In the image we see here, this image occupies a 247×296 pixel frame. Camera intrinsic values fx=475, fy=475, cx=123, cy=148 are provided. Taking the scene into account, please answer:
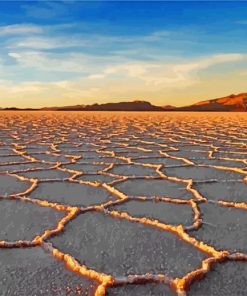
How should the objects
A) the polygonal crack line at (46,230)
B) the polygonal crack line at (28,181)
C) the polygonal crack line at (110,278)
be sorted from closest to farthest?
1. the polygonal crack line at (110,278)
2. the polygonal crack line at (46,230)
3. the polygonal crack line at (28,181)

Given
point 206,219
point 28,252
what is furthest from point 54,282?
point 206,219

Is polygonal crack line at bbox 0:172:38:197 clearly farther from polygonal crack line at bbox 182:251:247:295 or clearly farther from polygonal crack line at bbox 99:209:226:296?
polygonal crack line at bbox 182:251:247:295

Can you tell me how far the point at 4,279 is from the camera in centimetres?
123

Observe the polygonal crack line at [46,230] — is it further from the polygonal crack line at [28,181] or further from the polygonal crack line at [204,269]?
the polygonal crack line at [204,269]

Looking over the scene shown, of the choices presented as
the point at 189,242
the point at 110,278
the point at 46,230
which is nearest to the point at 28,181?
the point at 46,230

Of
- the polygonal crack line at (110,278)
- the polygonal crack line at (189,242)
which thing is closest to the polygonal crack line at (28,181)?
the polygonal crack line at (189,242)

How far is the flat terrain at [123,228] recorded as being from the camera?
122 centimetres

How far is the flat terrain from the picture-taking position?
1.22m

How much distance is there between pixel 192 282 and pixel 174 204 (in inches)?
30.5

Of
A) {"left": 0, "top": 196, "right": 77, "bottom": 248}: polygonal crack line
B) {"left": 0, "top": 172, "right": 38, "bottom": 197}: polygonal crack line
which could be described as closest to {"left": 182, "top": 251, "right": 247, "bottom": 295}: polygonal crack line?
{"left": 0, "top": 196, "right": 77, "bottom": 248}: polygonal crack line

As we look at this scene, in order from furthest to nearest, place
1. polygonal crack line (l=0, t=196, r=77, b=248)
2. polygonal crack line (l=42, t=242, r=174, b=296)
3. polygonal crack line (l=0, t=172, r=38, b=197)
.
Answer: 1. polygonal crack line (l=0, t=172, r=38, b=197)
2. polygonal crack line (l=0, t=196, r=77, b=248)
3. polygonal crack line (l=42, t=242, r=174, b=296)

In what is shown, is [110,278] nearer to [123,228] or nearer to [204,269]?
[204,269]

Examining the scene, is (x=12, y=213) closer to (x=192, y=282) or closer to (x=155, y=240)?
(x=155, y=240)

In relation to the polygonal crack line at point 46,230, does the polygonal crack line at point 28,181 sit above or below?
below
